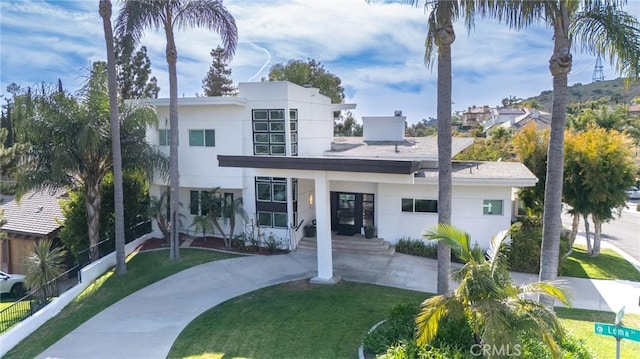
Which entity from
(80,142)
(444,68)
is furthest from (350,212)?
(80,142)

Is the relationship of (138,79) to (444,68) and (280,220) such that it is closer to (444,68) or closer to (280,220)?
(280,220)

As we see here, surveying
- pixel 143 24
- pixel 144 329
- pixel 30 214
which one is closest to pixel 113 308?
pixel 144 329

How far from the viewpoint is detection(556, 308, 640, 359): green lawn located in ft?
28.9

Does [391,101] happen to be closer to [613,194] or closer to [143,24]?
[613,194]

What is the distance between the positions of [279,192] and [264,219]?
4.67 ft

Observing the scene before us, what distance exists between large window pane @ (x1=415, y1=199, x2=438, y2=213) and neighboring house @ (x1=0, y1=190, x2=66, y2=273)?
16.3 meters

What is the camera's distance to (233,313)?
11195mm

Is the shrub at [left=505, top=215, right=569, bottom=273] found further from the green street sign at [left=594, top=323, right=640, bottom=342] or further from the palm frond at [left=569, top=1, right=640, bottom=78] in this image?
the green street sign at [left=594, top=323, right=640, bottom=342]

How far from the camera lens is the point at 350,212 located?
19.0m

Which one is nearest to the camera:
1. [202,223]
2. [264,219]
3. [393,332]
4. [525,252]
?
[393,332]

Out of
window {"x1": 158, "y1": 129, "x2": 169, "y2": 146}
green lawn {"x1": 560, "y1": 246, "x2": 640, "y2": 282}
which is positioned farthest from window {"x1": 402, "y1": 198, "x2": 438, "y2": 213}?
window {"x1": 158, "y1": 129, "x2": 169, "y2": 146}

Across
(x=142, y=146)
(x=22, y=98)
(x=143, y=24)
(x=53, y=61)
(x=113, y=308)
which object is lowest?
(x=113, y=308)

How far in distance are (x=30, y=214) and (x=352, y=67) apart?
1916cm

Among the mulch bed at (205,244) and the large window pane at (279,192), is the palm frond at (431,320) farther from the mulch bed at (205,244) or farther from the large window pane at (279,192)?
the large window pane at (279,192)
